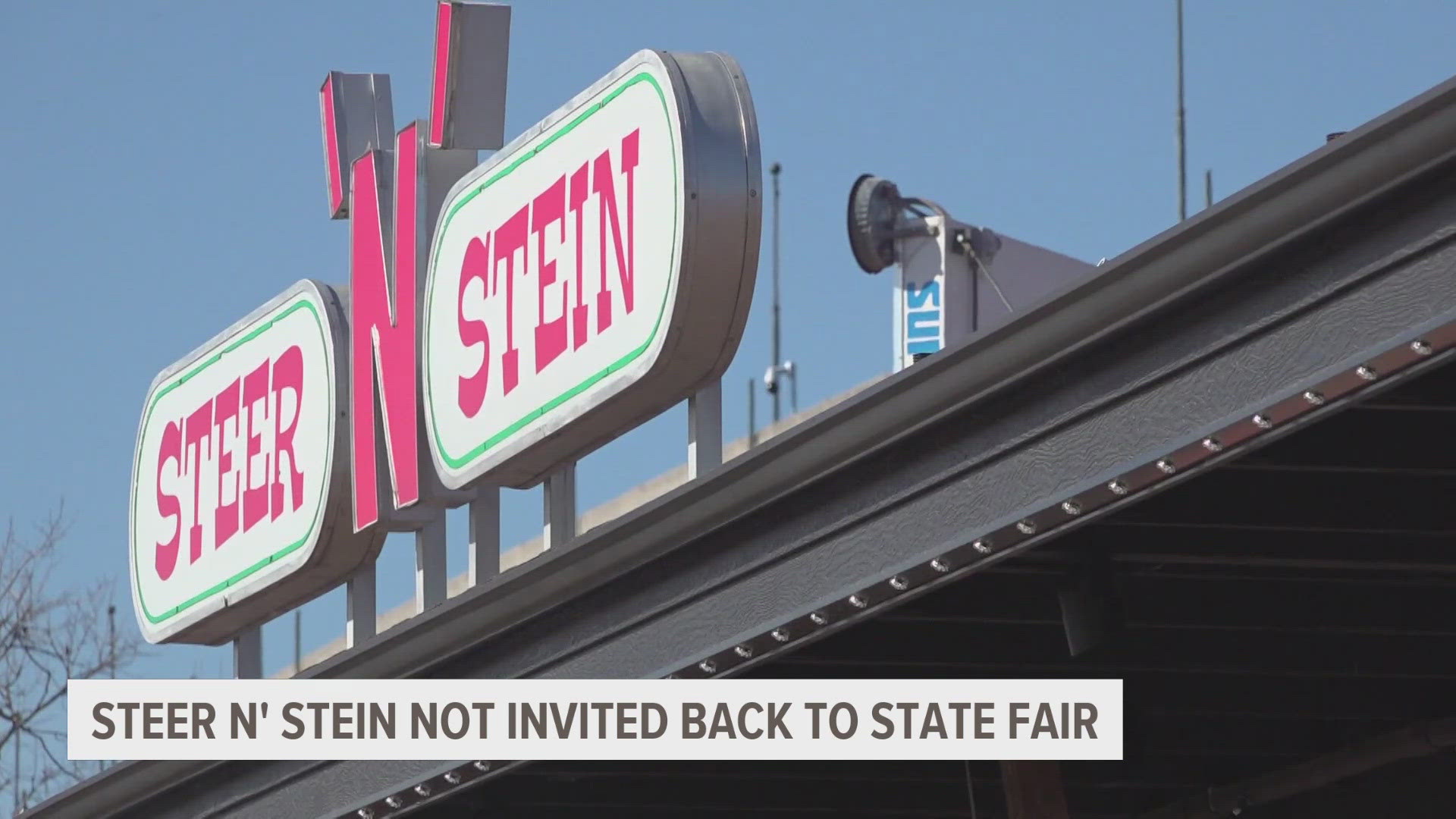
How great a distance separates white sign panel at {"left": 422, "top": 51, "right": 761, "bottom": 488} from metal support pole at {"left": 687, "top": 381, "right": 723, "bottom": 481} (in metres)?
0.08

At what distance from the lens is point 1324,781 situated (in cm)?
1094

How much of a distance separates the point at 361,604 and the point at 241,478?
1.41m

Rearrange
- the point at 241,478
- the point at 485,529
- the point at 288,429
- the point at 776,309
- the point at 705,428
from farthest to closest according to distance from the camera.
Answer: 1. the point at 776,309
2. the point at 241,478
3. the point at 288,429
4. the point at 485,529
5. the point at 705,428

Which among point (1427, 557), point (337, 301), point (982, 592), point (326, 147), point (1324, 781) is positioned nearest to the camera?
point (1427, 557)

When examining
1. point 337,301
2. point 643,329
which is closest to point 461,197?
point 337,301

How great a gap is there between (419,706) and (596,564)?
1229 millimetres

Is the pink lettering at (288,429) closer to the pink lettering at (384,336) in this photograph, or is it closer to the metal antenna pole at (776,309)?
the pink lettering at (384,336)

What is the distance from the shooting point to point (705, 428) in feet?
33.6

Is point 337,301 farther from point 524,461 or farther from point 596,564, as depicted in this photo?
point 596,564

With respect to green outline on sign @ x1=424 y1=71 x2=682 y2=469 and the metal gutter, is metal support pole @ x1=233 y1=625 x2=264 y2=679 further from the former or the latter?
the metal gutter

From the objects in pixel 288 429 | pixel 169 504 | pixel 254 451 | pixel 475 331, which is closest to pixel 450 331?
pixel 475 331

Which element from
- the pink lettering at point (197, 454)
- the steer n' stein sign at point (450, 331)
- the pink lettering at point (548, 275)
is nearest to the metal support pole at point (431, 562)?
the steer n' stein sign at point (450, 331)

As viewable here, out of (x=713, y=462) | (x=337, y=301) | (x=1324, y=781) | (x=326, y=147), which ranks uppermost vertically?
(x=326, y=147)

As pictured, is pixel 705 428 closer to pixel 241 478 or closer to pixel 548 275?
pixel 548 275
